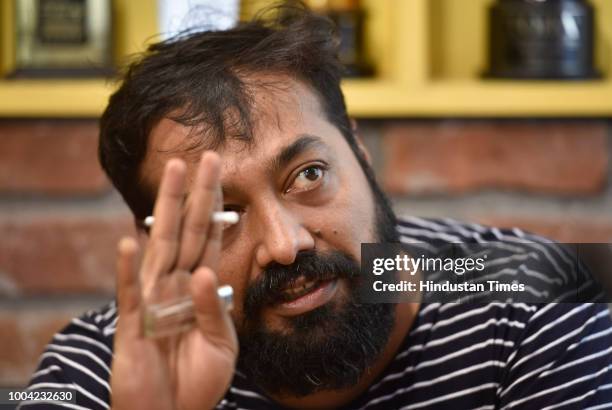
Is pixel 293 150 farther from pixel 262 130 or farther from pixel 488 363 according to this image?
pixel 488 363

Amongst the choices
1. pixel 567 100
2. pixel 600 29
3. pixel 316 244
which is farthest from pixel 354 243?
pixel 600 29

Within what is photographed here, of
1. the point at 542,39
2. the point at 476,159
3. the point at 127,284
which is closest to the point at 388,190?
the point at 476,159

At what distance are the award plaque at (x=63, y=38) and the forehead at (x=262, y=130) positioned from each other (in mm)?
310

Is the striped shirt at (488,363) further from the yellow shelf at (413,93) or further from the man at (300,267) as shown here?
the yellow shelf at (413,93)

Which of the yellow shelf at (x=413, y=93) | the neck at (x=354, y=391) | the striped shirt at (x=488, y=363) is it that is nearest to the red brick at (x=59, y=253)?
the yellow shelf at (x=413, y=93)

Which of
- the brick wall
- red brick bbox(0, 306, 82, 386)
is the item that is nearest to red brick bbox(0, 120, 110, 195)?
the brick wall

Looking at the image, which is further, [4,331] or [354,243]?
[4,331]

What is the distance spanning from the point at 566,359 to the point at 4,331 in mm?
643

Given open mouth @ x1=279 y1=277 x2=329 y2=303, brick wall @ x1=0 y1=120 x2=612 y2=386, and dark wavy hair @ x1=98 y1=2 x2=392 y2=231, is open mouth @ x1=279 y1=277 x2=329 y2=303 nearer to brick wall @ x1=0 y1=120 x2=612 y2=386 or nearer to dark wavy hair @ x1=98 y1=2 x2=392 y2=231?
dark wavy hair @ x1=98 y1=2 x2=392 y2=231

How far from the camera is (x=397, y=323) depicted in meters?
0.84

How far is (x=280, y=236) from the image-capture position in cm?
72

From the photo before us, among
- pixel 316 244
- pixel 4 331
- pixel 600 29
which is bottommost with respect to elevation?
pixel 4 331

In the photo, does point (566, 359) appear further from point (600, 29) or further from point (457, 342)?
point (600, 29)

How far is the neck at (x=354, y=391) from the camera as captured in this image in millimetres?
808
